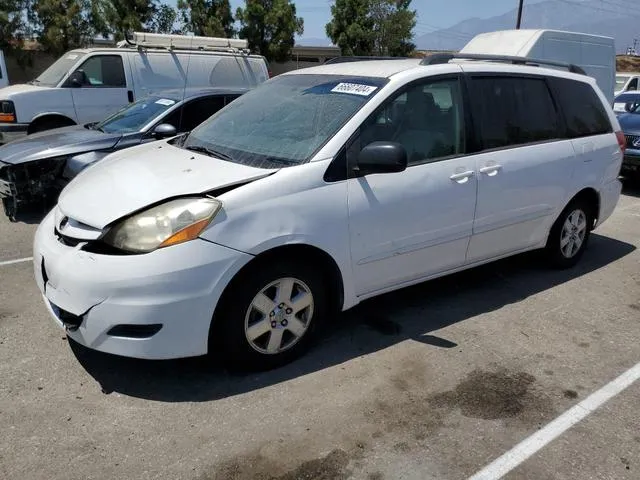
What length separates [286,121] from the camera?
3.83m

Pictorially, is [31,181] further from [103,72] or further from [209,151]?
[103,72]

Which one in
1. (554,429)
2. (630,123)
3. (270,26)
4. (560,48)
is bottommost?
(554,429)

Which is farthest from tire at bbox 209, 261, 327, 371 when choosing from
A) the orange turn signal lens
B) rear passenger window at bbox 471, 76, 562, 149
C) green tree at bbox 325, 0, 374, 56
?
green tree at bbox 325, 0, 374, 56

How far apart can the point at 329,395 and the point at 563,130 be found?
125 inches

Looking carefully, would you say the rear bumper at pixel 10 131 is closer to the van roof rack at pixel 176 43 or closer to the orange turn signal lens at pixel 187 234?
the van roof rack at pixel 176 43

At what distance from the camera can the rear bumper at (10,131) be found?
9062 millimetres

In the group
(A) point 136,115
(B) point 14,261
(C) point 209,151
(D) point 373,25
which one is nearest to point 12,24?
(D) point 373,25

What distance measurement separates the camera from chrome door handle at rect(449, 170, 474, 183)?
3953 millimetres

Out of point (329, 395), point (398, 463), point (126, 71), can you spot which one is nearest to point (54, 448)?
point (329, 395)

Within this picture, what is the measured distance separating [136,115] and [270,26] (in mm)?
23931

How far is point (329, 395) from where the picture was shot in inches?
127

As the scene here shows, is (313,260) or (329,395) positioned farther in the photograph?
(313,260)

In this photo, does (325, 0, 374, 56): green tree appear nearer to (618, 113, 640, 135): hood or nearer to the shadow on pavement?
(618, 113, 640, 135): hood

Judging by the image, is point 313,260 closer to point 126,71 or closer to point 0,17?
point 126,71
